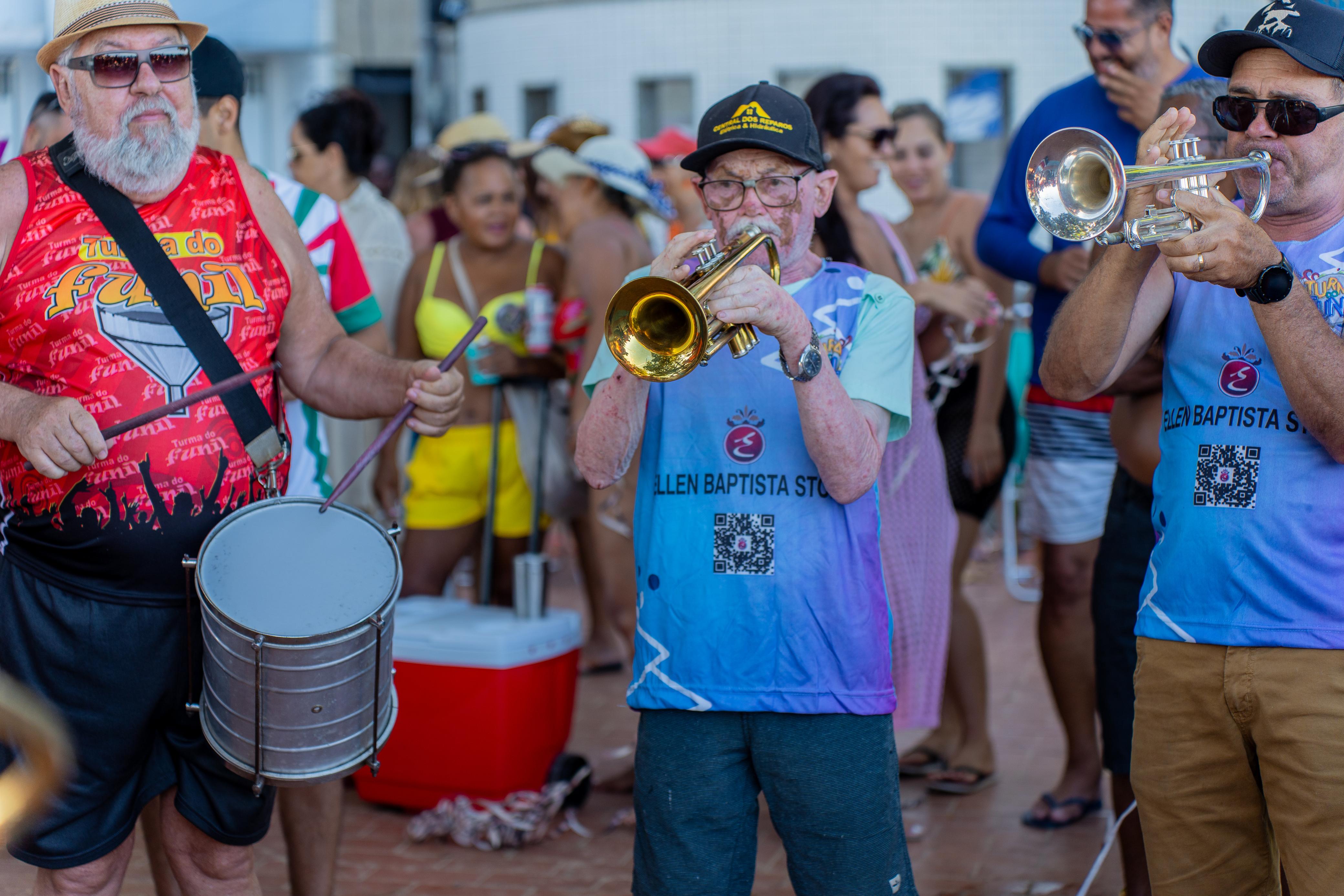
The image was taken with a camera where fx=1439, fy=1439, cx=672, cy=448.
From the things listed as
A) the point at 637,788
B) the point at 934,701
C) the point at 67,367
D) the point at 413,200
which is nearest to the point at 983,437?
the point at 934,701

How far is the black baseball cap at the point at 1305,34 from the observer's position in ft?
8.07

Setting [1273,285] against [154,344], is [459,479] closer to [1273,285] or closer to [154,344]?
[154,344]

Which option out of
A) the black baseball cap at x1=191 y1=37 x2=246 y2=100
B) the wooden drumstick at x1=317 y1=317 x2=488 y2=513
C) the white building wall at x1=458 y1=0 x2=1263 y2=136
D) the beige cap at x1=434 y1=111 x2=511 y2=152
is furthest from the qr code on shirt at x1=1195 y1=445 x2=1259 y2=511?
the white building wall at x1=458 y1=0 x2=1263 y2=136

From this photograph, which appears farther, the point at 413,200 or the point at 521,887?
the point at 413,200

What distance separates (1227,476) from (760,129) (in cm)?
107

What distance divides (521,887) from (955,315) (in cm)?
213

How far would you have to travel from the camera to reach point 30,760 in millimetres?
2799

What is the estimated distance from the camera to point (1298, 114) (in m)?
2.47

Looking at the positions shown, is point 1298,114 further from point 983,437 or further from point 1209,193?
point 983,437

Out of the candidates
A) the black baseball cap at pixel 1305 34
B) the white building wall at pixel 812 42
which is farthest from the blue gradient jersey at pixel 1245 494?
the white building wall at pixel 812 42

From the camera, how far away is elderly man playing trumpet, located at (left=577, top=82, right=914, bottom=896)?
106 inches

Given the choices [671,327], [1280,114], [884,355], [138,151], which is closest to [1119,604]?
[884,355]

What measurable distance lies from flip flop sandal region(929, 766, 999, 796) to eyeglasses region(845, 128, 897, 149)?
2122 millimetres

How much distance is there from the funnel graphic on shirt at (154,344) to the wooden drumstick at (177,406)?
0.13 ft
